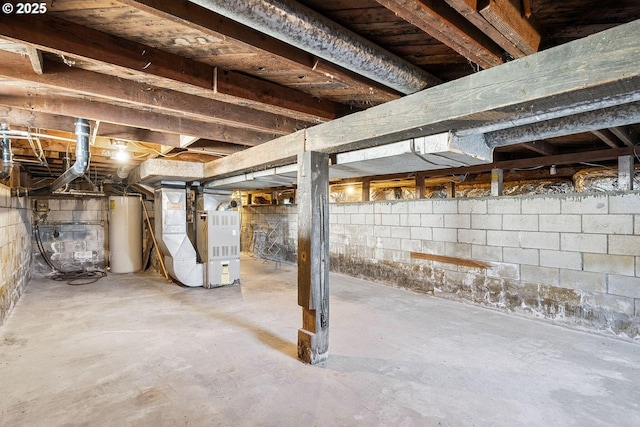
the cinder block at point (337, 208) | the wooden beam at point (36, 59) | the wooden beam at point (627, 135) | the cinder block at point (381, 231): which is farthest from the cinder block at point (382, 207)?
the wooden beam at point (36, 59)

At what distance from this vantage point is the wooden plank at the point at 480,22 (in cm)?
105

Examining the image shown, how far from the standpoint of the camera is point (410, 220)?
473cm

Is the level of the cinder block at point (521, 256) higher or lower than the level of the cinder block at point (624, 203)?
lower

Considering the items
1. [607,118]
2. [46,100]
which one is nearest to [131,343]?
[46,100]

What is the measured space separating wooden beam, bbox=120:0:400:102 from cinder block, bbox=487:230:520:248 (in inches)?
108

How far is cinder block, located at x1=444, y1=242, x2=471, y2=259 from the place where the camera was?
13.3 ft

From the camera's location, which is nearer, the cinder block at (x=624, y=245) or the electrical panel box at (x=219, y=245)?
the cinder block at (x=624, y=245)

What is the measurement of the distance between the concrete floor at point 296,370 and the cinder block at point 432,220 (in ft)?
3.87

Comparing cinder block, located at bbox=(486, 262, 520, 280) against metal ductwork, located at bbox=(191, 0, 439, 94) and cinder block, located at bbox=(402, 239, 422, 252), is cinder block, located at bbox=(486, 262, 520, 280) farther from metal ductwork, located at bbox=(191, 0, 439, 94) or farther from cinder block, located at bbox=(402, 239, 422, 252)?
metal ductwork, located at bbox=(191, 0, 439, 94)

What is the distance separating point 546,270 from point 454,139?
2482 millimetres

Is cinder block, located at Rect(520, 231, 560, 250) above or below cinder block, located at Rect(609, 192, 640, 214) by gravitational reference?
below

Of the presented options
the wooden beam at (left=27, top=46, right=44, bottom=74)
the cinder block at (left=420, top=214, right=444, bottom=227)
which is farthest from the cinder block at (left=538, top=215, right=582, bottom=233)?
the wooden beam at (left=27, top=46, right=44, bottom=74)

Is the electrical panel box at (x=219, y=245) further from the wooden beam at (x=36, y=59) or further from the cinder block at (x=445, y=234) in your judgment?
the wooden beam at (x=36, y=59)

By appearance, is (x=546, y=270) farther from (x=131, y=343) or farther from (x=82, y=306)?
(x=82, y=306)
